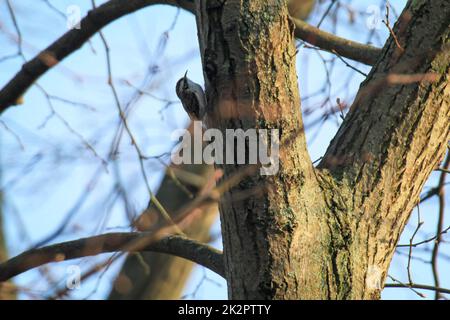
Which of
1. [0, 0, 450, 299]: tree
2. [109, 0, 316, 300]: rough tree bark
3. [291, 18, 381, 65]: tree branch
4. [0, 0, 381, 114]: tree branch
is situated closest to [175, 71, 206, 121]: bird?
[0, 0, 381, 114]: tree branch

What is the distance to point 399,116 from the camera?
2559 millimetres

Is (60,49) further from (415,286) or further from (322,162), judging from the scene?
(415,286)

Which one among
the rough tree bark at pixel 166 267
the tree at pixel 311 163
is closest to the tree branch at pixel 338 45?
the tree at pixel 311 163

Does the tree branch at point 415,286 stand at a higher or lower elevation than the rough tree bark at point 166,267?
lower

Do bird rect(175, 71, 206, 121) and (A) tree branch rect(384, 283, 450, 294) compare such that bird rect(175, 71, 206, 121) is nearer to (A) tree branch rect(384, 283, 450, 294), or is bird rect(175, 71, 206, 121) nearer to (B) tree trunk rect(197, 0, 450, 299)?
(B) tree trunk rect(197, 0, 450, 299)

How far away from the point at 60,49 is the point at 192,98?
97 centimetres

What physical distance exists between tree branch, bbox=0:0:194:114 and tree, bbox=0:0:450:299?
4.83 feet

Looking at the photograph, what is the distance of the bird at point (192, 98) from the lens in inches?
134

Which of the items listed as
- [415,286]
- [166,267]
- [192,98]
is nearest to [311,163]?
[415,286]

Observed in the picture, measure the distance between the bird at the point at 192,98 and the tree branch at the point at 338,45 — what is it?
2.22 feet

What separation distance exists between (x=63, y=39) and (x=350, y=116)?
205 centimetres

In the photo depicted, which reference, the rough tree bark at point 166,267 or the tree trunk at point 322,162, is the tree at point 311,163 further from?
the rough tree bark at point 166,267

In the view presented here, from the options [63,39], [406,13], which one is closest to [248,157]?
[406,13]
